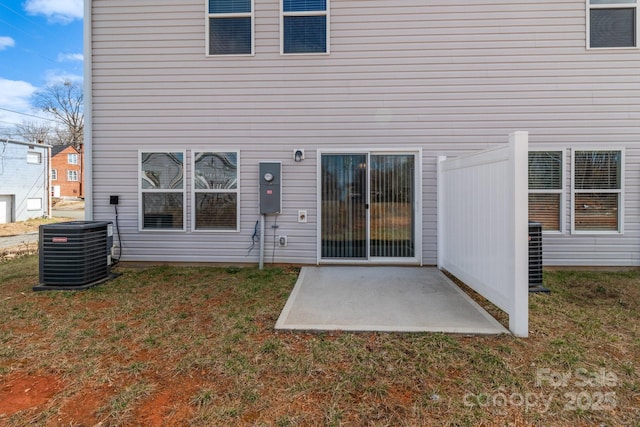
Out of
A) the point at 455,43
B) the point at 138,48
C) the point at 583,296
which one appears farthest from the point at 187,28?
the point at 583,296

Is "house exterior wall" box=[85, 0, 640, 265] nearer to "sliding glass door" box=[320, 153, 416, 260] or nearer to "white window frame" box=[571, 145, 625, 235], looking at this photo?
"white window frame" box=[571, 145, 625, 235]

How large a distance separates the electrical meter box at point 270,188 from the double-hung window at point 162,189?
1.45m

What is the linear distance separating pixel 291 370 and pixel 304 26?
17.5 feet

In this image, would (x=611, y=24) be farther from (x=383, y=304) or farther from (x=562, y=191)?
(x=383, y=304)

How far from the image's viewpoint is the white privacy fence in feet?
9.89

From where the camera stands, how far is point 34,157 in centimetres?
1477

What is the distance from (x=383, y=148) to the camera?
5.45m

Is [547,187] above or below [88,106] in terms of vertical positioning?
below

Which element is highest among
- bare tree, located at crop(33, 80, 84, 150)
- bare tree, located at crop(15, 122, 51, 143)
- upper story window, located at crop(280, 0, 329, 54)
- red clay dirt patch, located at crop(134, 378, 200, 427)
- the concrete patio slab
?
bare tree, located at crop(33, 80, 84, 150)

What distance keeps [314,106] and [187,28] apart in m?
2.60

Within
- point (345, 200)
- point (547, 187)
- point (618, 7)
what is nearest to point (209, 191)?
point (345, 200)

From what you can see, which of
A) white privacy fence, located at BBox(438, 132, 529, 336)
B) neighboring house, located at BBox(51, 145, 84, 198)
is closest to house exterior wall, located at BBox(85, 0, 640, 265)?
white privacy fence, located at BBox(438, 132, 529, 336)

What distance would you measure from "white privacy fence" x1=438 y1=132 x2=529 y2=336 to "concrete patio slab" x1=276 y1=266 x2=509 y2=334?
0.90 ft

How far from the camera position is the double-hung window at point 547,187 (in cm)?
529
